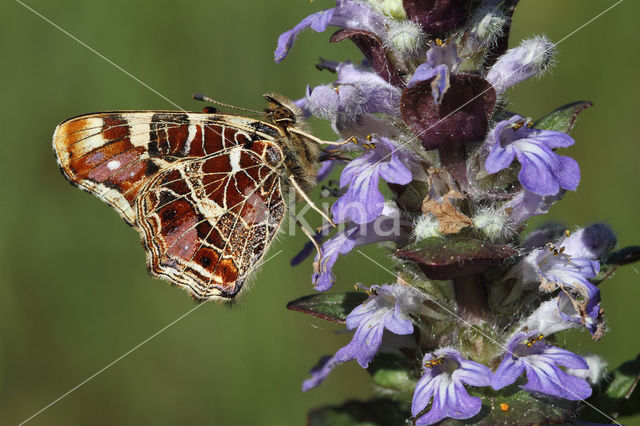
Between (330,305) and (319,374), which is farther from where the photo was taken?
(319,374)

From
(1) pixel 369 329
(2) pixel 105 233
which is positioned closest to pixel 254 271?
(1) pixel 369 329

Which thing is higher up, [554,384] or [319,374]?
[554,384]

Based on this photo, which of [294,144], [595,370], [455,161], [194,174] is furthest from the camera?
[194,174]

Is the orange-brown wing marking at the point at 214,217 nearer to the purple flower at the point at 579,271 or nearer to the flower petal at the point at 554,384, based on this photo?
the purple flower at the point at 579,271

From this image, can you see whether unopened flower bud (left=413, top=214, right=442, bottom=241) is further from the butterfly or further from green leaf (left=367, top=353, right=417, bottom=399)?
the butterfly

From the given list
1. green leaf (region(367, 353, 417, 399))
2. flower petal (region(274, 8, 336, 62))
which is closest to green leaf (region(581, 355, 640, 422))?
green leaf (region(367, 353, 417, 399))

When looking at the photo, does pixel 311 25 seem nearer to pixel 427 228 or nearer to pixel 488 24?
pixel 488 24

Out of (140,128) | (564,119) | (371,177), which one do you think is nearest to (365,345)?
(371,177)

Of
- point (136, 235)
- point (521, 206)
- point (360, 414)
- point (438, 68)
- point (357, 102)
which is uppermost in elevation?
point (438, 68)
